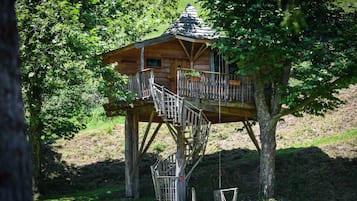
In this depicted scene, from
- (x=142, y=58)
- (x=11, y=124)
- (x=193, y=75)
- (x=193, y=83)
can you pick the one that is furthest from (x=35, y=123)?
(x=11, y=124)

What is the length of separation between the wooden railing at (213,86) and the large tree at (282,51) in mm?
708

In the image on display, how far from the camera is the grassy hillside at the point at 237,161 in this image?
20625 millimetres

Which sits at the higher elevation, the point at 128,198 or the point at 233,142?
the point at 233,142

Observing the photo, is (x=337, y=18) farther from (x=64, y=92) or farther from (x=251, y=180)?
(x=64, y=92)

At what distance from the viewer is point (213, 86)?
20.0 m

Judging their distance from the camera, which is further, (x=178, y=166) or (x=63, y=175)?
(x=63, y=175)

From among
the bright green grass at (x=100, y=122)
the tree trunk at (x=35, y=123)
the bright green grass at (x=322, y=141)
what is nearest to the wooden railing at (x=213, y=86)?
the tree trunk at (x=35, y=123)

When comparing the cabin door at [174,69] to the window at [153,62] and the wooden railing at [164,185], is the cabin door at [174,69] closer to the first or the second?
the window at [153,62]

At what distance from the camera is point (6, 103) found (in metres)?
3.68

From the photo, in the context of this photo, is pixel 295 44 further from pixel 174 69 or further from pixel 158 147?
pixel 158 147

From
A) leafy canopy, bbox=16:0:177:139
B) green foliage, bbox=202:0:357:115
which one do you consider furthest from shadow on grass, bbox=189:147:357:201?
leafy canopy, bbox=16:0:177:139

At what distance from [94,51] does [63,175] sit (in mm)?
12784

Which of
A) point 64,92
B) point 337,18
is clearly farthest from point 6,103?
point 64,92

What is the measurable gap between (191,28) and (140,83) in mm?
3460
